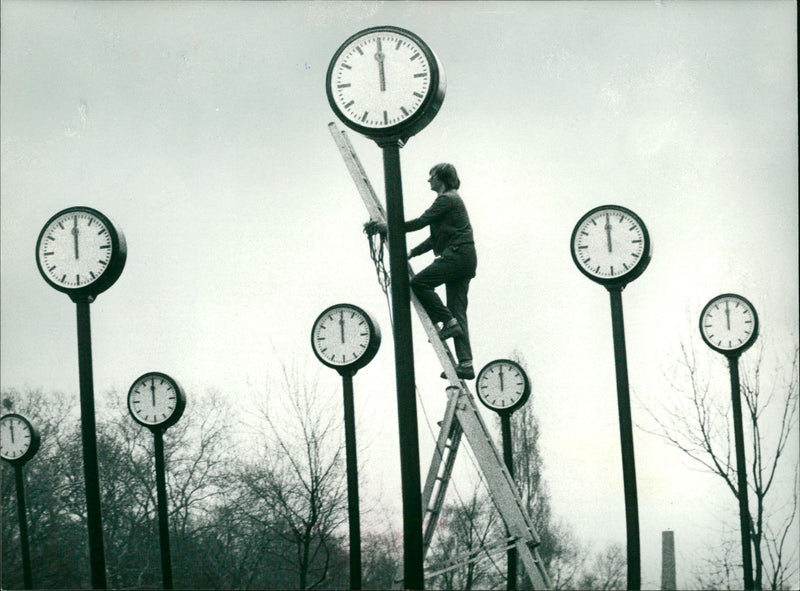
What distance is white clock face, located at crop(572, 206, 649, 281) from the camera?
8.16 metres

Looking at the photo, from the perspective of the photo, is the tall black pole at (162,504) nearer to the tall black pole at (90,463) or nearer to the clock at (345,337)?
the clock at (345,337)

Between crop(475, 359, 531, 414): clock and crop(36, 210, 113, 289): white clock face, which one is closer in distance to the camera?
crop(36, 210, 113, 289): white clock face

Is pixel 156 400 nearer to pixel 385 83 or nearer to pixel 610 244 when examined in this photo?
pixel 610 244

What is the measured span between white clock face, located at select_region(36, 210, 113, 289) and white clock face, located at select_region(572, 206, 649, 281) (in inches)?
143

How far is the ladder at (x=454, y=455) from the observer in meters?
7.80

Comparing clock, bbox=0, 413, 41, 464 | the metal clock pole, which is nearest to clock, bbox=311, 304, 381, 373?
the metal clock pole

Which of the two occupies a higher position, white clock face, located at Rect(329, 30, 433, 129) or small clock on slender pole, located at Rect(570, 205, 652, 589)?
white clock face, located at Rect(329, 30, 433, 129)

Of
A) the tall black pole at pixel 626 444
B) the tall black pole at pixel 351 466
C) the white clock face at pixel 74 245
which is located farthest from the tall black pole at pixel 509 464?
the white clock face at pixel 74 245

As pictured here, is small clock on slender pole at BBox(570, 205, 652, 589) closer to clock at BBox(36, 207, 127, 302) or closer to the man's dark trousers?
the man's dark trousers

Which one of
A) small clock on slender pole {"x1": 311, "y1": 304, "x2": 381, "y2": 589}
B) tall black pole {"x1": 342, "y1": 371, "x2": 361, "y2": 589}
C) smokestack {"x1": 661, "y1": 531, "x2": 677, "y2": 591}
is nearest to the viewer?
tall black pole {"x1": 342, "y1": 371, "x2": 361, "y2": 589}

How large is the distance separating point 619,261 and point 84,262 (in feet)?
13.3

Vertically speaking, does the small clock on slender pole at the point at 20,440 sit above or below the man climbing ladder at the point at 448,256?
below

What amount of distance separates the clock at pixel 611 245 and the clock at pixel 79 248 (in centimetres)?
353

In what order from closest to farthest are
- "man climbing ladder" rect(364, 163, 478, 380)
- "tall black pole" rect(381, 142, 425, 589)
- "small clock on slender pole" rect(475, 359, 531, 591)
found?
"tall black pole" rect(381, 142, 425, 589) → "man climbing ladder" rect(364, 163, 478, 380) → "small clock on slender pole" rect(475, 359, 531, 591)
